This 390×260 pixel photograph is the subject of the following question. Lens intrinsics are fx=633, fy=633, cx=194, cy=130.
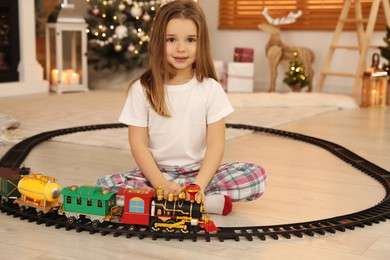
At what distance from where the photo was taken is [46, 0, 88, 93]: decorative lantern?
538 centimetres

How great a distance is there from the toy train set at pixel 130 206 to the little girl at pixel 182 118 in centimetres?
18

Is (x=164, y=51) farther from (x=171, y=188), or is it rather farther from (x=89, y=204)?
(x=89, y=204)

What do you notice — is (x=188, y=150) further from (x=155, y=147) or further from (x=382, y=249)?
(x=382, y=249)

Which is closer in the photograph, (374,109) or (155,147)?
(155,147)

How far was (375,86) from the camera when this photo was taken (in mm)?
4820

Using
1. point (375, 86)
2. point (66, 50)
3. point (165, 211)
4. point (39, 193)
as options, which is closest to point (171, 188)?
point (165, 211)

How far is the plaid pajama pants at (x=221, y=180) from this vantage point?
6.40 ft

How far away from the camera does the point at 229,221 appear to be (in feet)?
6.09

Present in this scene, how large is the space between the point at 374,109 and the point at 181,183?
10.3 ft

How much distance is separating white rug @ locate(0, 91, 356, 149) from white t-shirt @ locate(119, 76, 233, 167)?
1.04 metres

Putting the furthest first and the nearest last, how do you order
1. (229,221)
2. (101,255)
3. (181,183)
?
→ (181,183) < (229,221) < (101,255)

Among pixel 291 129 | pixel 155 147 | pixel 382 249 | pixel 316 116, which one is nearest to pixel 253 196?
pixel 155 147

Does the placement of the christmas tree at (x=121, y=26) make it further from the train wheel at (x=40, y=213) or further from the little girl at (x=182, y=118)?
the train wheel at (x=40, y=213)

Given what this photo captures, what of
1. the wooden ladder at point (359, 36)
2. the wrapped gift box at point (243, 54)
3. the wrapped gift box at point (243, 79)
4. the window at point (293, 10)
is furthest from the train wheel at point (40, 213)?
the window at point (293, 10)
